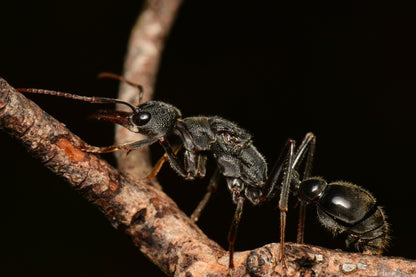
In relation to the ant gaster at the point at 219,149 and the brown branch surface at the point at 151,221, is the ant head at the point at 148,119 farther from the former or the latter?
the brown branch surface at the point at 151,221

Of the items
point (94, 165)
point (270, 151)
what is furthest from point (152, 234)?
point (270, 151)

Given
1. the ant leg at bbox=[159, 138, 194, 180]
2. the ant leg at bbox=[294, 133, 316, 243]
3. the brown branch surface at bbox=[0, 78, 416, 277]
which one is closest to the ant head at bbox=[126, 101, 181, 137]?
the ant leg at bbox=[159, 138, 194, 180]

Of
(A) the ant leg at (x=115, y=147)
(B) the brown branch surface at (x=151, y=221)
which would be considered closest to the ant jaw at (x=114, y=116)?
(A) the ant leg at (x=115, y=147)

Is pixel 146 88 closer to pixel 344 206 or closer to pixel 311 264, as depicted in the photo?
pixel 344 206

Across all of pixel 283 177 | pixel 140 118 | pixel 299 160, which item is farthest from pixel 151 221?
pixel 299 160

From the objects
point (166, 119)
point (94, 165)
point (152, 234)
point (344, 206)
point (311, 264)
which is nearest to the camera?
point (311, 264)

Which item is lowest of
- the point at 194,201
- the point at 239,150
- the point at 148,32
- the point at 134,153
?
the point at 194,201

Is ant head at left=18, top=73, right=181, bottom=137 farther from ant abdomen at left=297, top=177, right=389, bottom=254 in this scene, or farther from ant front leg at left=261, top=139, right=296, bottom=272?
ant abdomen at left=297, top=177, right=389, bottom=254
